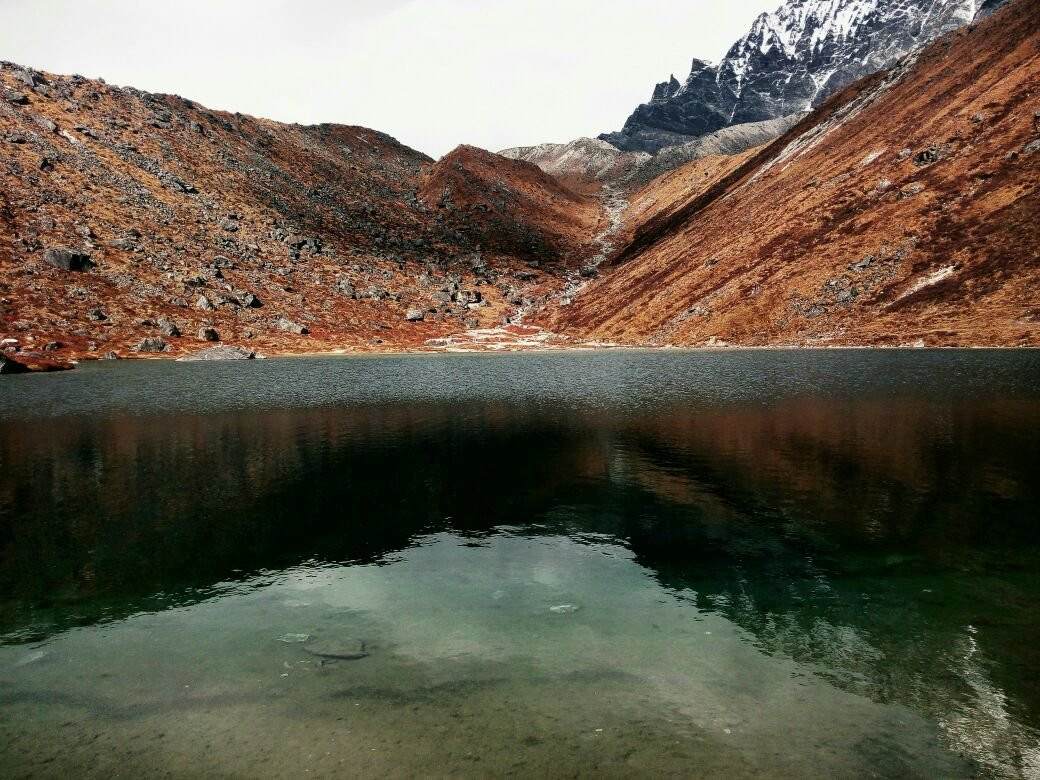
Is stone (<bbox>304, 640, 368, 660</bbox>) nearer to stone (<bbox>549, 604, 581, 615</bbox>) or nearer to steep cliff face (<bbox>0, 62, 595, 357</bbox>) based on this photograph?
stone (<bbox>549, 604, 581, 615</bbox>)

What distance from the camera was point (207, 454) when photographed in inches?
1619

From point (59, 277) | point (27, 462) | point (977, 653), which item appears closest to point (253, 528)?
point (27, 462)

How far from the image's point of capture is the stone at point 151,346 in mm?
129875

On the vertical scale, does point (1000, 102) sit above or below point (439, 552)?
above

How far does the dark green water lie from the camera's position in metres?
12.7

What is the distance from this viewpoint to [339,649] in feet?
55.3

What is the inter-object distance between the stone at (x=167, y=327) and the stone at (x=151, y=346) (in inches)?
266

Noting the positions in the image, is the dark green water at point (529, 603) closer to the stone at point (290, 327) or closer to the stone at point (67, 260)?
the stone at point (290, 327)

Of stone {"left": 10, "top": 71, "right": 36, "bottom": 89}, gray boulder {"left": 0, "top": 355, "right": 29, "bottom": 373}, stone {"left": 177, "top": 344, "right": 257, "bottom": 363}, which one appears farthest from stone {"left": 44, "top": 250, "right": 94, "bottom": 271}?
stone {"left": 10, "top": 71, "right": 36, "bottom": 89}

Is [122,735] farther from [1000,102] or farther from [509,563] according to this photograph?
[1000,102]

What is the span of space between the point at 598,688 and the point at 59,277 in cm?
16599

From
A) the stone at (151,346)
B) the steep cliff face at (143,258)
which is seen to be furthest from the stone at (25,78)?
the stone at (151,346)

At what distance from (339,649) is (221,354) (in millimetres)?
125967

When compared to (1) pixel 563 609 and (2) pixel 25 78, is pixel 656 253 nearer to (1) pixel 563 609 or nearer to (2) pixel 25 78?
(1) pixel 563 609
